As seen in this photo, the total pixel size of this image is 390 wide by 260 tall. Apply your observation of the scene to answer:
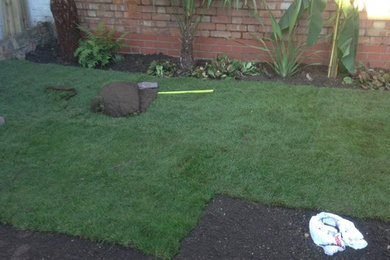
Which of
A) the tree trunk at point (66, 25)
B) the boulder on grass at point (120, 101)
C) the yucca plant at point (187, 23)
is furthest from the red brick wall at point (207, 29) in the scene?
Result: the boulder on grass at point (120, 101)

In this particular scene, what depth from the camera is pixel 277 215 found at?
9.42 ft

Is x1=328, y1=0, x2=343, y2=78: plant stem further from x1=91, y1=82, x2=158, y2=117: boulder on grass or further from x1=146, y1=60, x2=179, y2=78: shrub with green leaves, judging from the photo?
x1=91, y1=82, x2=158, y2=117: boulder on grass

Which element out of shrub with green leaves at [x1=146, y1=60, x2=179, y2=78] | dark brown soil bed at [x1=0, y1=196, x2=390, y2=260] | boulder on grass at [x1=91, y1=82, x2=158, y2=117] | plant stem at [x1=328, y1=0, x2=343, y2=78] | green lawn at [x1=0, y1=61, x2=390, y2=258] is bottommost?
dark brown soil bed at [x1=0, y1=196, x2=390, y2=260]

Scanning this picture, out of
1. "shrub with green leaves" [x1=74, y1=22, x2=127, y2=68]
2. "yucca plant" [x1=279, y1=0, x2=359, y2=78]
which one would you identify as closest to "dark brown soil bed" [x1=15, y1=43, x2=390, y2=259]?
"yucca plant" [x1=279, y1=0, x2=359, y2=78]

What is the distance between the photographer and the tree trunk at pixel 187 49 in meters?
5.29

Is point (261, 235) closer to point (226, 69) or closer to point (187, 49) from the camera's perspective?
point (226, 69)

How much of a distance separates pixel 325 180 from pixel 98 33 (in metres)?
4.01

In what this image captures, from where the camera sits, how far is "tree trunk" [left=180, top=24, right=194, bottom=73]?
5293 millimetres

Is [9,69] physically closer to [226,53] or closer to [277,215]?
[226,53]

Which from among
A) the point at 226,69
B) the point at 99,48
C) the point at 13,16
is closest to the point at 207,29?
the point at 226,69

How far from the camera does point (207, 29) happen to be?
5574 mm

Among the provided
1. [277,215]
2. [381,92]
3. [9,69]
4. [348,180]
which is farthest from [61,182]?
[381,92]

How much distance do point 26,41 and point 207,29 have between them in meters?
2.71

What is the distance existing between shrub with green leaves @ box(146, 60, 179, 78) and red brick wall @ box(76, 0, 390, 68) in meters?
0.39
